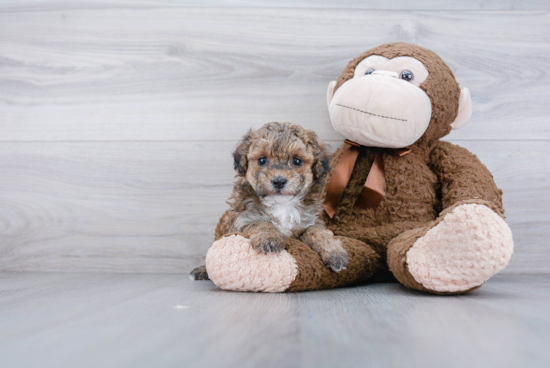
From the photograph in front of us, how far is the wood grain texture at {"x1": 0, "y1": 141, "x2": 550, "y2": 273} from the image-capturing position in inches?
75.7

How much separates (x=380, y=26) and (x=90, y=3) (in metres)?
1.37

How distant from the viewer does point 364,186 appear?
153 centimetres

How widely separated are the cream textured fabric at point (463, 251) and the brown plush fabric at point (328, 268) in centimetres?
22

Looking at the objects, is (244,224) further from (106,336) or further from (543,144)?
(543,144)

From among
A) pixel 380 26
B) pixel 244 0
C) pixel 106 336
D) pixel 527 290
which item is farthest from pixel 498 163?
pixel 106 336

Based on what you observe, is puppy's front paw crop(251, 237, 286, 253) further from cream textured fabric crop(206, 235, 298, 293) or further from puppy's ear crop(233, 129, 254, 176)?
puppy's ear crop(233, 129, 254, 176)

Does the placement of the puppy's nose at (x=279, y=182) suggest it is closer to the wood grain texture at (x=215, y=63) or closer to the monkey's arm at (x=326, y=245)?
the monkey's arm at (x=326, y=245)

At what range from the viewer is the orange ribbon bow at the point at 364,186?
152 centimetres

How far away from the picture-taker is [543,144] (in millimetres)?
1843

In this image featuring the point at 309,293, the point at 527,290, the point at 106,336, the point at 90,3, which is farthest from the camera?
the point at 90,3

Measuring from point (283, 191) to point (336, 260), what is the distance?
27 cm

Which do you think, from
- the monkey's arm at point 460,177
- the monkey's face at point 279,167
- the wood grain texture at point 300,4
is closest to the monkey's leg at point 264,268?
the monkey's face at point 279,167

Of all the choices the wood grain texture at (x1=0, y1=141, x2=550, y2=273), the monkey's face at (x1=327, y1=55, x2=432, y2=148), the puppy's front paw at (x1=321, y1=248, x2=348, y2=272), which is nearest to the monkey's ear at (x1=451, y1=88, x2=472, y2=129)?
the monkey's face at (x1=327, y1=55, x2=432, y2=148)

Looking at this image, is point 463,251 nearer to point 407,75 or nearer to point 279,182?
point 279,182
